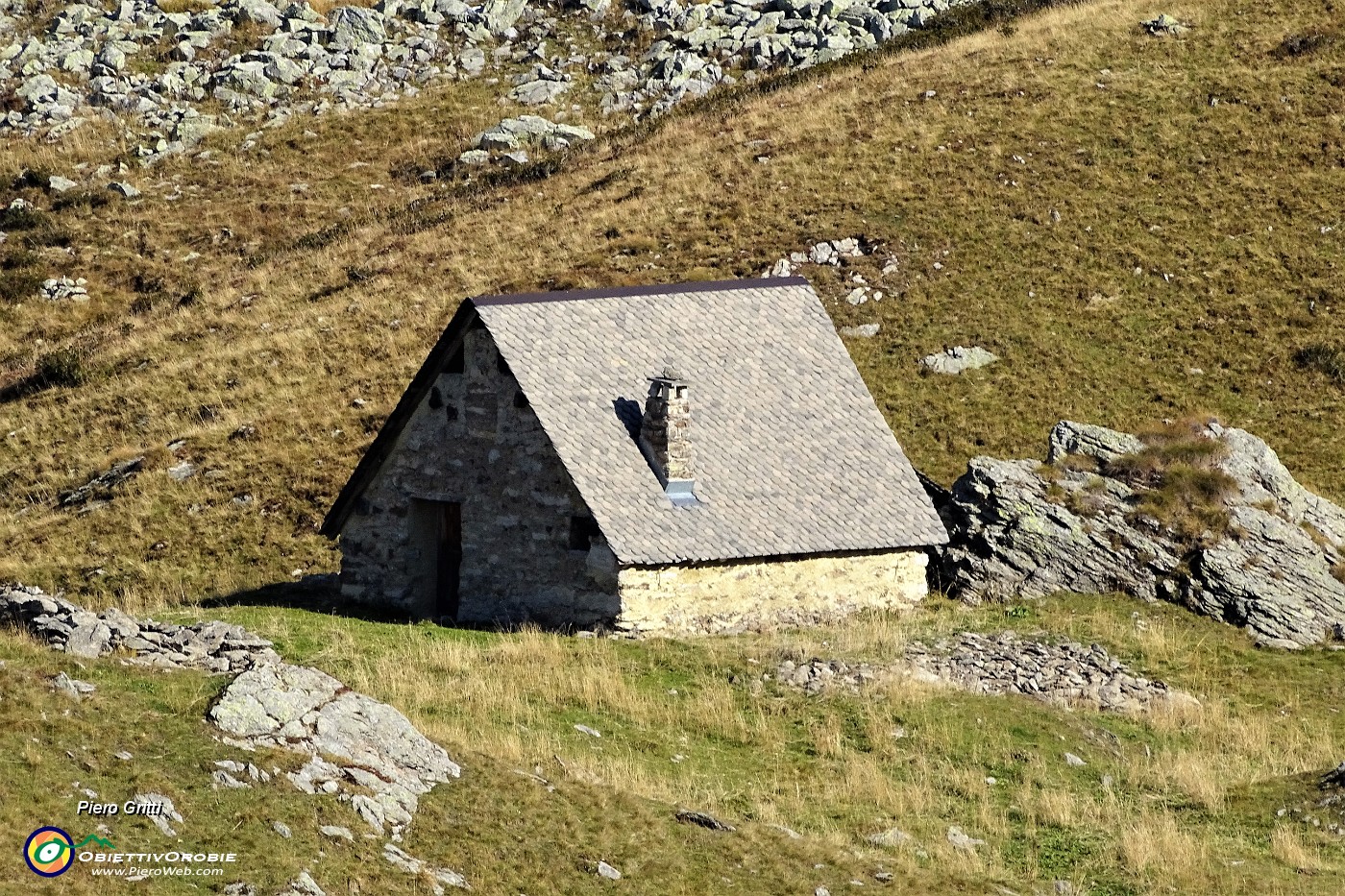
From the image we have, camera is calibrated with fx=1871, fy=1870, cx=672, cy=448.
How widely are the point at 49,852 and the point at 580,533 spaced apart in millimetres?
14610

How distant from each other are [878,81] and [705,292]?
3169 centimetres

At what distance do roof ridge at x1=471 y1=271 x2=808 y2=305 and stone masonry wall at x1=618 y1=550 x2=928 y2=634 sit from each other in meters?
5.70

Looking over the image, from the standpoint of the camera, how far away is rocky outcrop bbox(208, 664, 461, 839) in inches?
728

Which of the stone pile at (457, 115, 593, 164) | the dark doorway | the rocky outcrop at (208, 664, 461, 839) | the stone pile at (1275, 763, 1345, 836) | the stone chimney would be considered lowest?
the stone pile at (457, 115, 593, 164)

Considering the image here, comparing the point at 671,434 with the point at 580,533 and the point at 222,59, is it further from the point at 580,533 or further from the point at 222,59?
the point at 222,59

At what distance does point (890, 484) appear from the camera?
106 feet

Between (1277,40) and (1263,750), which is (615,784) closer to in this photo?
(1263,750)

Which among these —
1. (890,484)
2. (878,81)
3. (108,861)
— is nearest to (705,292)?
(890,484)

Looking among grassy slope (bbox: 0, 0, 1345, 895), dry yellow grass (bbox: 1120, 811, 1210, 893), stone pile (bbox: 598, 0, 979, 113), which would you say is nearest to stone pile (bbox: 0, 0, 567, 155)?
grassy slope (bbox: 0, 0, 1345, 895)

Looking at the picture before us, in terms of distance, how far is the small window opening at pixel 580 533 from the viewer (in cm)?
2972

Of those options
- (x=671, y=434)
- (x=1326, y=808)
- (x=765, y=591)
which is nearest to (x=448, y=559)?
(x=671, y=434)

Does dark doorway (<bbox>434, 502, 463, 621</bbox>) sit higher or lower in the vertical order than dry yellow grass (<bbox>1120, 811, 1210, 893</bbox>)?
lower

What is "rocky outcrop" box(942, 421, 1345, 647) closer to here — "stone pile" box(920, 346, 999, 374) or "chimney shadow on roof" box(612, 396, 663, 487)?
"chimney shadow on roof" box(612, 396, 663, 487)

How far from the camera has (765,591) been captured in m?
30.4
